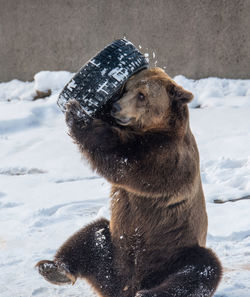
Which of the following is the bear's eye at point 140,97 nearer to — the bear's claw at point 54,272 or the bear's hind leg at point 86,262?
the bear's hind leg at point 86,262

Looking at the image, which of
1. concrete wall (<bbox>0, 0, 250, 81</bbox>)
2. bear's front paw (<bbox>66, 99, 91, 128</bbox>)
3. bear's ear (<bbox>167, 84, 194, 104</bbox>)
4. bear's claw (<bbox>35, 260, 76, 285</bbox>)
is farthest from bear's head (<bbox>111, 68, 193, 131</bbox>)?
concrete wall (<bbox>0, 0, 250, 81</bbox>)

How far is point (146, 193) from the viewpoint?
3551 mm

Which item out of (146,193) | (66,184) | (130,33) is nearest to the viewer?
(146,193)

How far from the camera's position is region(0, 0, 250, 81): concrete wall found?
9.59m

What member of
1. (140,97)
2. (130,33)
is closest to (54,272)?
(140,97)

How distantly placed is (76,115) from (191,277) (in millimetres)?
1258

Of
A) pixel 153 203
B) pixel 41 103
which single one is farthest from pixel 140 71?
pixel 41 103

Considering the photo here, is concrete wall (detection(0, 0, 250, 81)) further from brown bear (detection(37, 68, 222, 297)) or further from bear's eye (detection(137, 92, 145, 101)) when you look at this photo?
bear's eye (detection(137, 92, 145, 101))

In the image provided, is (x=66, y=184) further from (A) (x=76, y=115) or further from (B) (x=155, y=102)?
(B) (x=155, y=102)

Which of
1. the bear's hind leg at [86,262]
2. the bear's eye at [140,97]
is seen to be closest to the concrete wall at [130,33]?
the bear's eye at [140,97]

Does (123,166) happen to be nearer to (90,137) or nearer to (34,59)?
(90,137)

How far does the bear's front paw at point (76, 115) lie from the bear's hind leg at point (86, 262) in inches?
31.0

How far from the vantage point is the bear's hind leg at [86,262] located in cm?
364

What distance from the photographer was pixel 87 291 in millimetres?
4133
